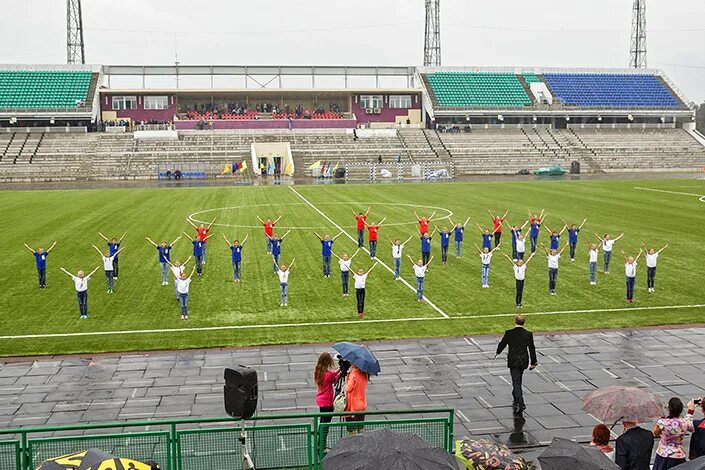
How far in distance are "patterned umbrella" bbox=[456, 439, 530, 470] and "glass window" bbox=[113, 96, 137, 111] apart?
265ft

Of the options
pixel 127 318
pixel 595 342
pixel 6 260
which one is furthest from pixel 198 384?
pixel 6 260

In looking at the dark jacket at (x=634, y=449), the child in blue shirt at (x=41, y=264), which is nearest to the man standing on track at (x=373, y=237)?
the child in blue shirt at (x=41, y=264)

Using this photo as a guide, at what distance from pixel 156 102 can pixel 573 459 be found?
81959mm

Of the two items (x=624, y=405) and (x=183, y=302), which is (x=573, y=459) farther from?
(x=183, y=302)

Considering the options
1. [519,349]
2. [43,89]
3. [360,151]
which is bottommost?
[519,349]

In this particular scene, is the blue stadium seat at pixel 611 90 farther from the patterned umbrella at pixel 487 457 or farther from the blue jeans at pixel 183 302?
the patterned umbrella at pixel 487 457

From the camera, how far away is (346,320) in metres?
18.5

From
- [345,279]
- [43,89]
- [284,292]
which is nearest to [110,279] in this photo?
[284,292]

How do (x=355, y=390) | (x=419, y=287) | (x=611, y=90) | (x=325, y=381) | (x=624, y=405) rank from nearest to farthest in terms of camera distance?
(x=624, y=405)
(x=355, y=390)
(x=325, y=381)
(x=419, y=287)
(x=611, y=90)

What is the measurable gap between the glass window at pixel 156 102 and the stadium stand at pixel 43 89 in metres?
6.49

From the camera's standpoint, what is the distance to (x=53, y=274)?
2383cm

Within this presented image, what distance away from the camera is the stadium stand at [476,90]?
3342 inches

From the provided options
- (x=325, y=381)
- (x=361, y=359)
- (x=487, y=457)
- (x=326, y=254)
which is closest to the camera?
(x=487, y=457)

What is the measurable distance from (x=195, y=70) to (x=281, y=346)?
7568 cm
